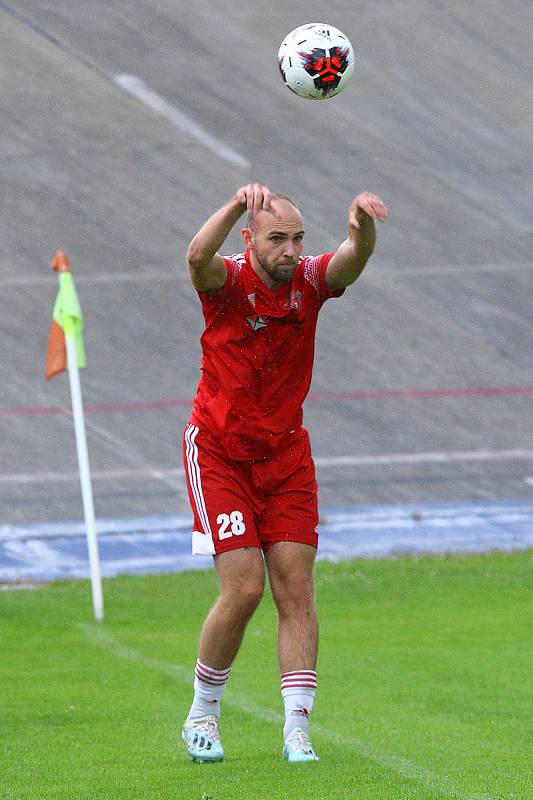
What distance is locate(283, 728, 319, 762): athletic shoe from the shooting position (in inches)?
252

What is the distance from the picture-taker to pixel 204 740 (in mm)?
6570

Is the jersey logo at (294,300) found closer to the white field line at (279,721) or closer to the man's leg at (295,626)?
the man's leg at (295,626)

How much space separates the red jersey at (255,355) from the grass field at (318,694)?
141 centimetres

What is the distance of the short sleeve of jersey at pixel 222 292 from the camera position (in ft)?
21.4

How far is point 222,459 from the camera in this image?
21.8 ft

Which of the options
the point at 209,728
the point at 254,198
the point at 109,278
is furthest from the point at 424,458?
the point at 254,198

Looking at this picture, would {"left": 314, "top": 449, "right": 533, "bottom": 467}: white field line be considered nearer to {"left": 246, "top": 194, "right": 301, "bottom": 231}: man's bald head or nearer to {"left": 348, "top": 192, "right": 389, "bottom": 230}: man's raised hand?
{"left": 246, "top": 194, "right": 301, "bottom": 231}: man's bald head

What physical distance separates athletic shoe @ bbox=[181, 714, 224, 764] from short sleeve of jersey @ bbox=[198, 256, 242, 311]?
1.76 metres

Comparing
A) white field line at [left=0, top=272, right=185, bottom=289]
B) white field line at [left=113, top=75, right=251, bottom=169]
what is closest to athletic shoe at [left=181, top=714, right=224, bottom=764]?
white field line at [left=0, top=272, right=185, bottom=289]

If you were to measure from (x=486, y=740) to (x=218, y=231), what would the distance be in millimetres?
2686

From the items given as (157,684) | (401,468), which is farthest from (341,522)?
(157,684)

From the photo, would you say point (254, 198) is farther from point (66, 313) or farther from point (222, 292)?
point (66, 313)

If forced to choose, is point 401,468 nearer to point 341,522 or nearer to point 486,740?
point 341,522

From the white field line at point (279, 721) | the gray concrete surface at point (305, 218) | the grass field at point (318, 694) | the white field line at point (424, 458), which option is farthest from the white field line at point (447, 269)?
the white field line at point (279, 721)
